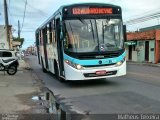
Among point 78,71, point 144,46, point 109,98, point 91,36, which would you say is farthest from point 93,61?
point 144,46

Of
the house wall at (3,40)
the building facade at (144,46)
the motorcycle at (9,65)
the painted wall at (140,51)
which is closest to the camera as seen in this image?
the motorcycle at (9,65)

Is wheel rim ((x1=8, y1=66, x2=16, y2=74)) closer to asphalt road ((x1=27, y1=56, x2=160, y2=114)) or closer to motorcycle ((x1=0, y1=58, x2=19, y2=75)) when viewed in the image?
motorcycle ((x1=0, y1=58, x2=19, y2=75))

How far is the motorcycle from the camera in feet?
81.4

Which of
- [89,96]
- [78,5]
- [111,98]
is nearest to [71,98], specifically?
[89,96]

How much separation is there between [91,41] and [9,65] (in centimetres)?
1176

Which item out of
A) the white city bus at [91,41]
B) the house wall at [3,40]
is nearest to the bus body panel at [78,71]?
the white city bus at [91,41]

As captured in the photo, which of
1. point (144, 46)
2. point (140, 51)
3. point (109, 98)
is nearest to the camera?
point (109, 98)

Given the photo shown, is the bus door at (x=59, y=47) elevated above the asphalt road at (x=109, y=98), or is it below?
above

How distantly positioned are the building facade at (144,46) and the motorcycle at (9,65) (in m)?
23.4

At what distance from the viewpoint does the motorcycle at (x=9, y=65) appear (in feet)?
81.4

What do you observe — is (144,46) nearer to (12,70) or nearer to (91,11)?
(12,70)

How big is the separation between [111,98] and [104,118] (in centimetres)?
317

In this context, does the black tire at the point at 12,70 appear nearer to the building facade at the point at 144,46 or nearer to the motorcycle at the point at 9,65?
the motorcycle at the point at 9,65

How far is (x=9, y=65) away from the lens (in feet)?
82.0
